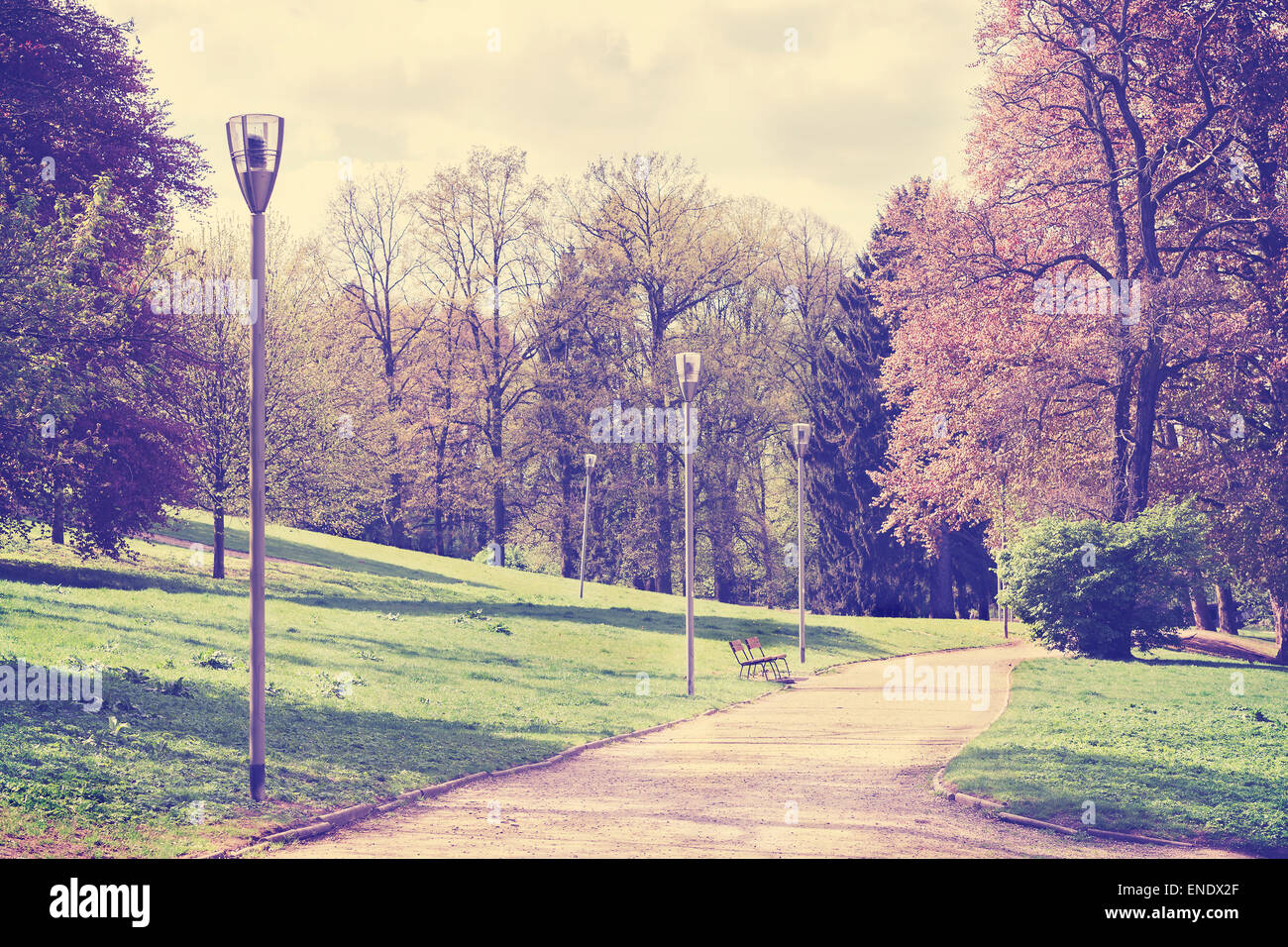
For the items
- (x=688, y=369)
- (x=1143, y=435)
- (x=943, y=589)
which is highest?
(x=688, y=369)

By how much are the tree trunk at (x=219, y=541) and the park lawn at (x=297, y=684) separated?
1.64ft

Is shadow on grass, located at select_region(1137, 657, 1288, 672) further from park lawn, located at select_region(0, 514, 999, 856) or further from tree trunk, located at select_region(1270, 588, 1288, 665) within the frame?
park lawn, located at select_region(0, 514, 999, 856)

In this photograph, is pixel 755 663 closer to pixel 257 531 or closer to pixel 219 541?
pixel 219 541

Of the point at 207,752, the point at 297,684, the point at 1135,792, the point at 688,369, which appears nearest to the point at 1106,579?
the point at 688,369

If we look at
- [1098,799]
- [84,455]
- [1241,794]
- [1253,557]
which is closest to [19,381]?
[84,455]

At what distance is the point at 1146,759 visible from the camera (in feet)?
41.5

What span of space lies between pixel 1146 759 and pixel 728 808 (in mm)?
5374

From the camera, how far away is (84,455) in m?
21.6

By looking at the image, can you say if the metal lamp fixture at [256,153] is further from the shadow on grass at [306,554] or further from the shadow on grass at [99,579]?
the shadow on grass at [306,554]

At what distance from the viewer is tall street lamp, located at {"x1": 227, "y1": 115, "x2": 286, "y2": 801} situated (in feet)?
34.0

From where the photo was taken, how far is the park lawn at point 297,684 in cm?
973

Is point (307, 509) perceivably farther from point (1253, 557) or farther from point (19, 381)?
point (1253, 557)

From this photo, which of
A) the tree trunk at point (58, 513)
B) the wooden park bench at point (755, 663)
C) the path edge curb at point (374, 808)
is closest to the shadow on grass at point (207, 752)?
the path edge curb at point (374, 808)
